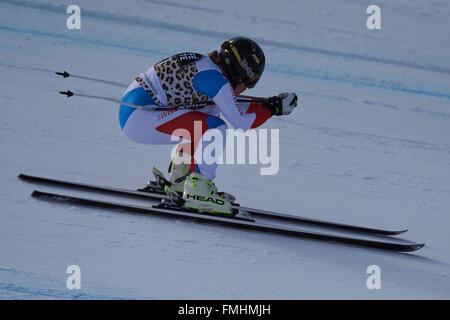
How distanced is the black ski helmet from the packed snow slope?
91 cm

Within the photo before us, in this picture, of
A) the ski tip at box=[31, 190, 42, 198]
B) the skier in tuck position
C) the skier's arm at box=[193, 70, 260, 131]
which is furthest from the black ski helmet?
the ski tip at box=[31, 190, 42, 198]

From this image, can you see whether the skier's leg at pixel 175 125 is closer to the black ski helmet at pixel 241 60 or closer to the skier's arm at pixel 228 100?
the skier's arm at pixel 228 100

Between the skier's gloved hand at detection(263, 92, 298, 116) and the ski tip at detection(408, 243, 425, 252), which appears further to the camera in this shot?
the skier's gloved hand at detection(263, 92, 298, 116)

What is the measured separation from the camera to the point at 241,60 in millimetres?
3521

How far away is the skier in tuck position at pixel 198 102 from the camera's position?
11.3 ft

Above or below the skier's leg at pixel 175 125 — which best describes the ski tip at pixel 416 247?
below

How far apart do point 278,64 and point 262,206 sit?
504 centimetres

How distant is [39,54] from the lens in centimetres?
715

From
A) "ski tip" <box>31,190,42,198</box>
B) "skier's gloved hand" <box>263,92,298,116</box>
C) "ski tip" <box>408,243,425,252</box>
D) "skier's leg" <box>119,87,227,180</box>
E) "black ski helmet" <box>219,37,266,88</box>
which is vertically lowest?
"ski tip" <box>408,243,425,252</box>

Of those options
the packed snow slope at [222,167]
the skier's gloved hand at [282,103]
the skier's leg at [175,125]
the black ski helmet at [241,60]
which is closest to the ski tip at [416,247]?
the packed snow slope at [222,167]

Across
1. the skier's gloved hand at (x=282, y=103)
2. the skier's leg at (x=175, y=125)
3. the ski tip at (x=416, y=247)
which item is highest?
the skier's gloved hand at (x=282, y=103)

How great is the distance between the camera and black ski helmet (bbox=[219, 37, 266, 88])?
11.6 feet

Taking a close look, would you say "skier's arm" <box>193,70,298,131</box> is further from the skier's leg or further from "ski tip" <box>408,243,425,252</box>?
"ski tip" <box>408,243,425,252</box>

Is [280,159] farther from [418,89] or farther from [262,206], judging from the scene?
[418,89]
